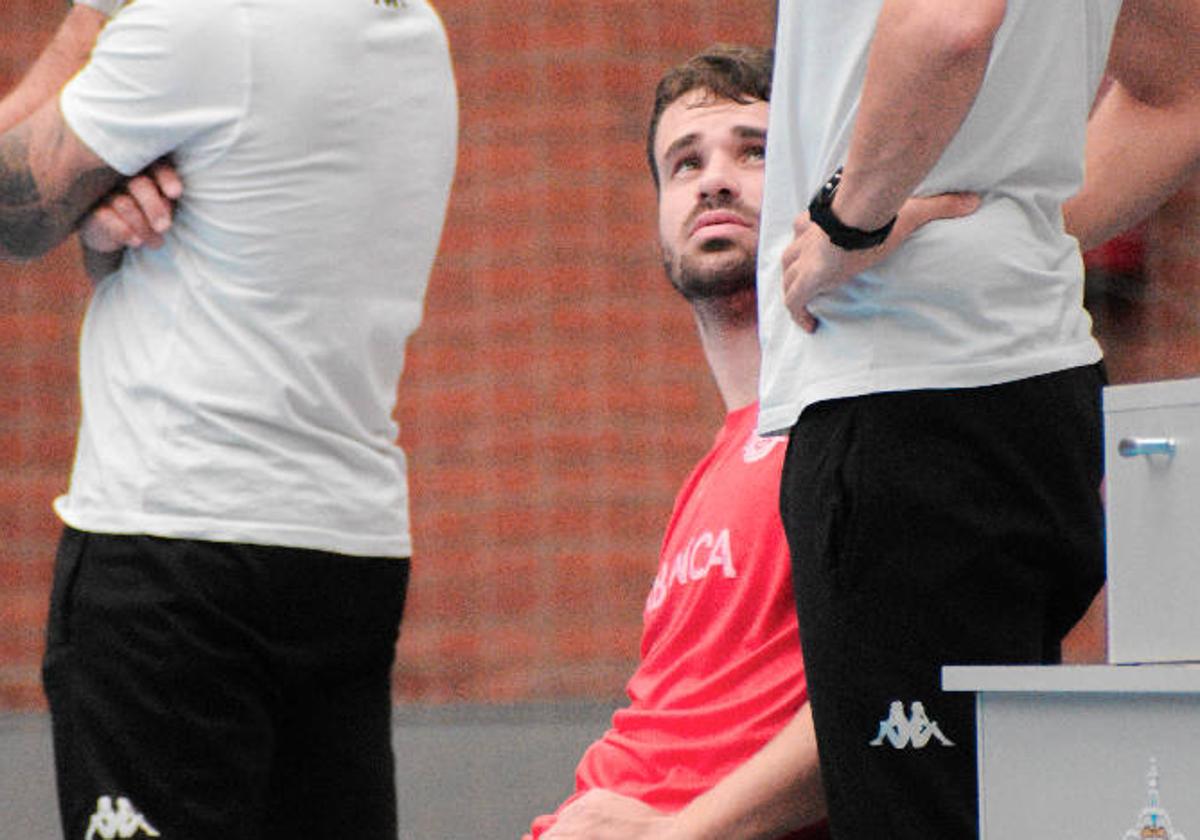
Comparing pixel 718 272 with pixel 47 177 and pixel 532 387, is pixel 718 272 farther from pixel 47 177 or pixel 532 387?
pixel 532 387

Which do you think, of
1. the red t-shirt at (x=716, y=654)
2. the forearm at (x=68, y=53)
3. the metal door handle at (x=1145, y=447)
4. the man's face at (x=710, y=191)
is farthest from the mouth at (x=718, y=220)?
the metal door handle at (x=1145, y=447)

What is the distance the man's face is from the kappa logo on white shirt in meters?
0.17

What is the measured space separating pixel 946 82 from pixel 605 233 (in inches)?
101

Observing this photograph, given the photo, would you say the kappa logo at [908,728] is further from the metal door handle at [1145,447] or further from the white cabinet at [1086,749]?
the metal door handle at [1145,447]

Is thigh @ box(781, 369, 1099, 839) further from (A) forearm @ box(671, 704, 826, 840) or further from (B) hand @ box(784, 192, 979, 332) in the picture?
(A) forearm @ box(671, 704, 826, 840)

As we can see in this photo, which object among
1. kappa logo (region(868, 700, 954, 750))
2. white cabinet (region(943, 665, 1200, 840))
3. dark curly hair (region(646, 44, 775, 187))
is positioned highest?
dark curly hair (region(646, 44, 775, 187))

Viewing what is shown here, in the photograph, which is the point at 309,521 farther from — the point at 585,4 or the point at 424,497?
the point at 585,4

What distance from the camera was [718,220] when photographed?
6.63ft

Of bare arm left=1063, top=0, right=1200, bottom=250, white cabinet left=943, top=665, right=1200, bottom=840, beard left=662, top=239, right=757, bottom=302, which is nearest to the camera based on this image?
white cabinet left=943, top=665, right=1200, bottom=840

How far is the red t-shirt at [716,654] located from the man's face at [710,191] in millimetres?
187

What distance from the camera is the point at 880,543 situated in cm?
139

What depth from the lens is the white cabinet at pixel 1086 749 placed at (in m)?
1.06

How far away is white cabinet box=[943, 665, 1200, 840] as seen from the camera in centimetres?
106

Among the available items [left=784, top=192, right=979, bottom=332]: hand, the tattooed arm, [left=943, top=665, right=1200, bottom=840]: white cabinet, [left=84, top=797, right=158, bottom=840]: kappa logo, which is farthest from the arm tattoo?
[left=943, top=665, right=1200, bottom=840]: white cabinet
